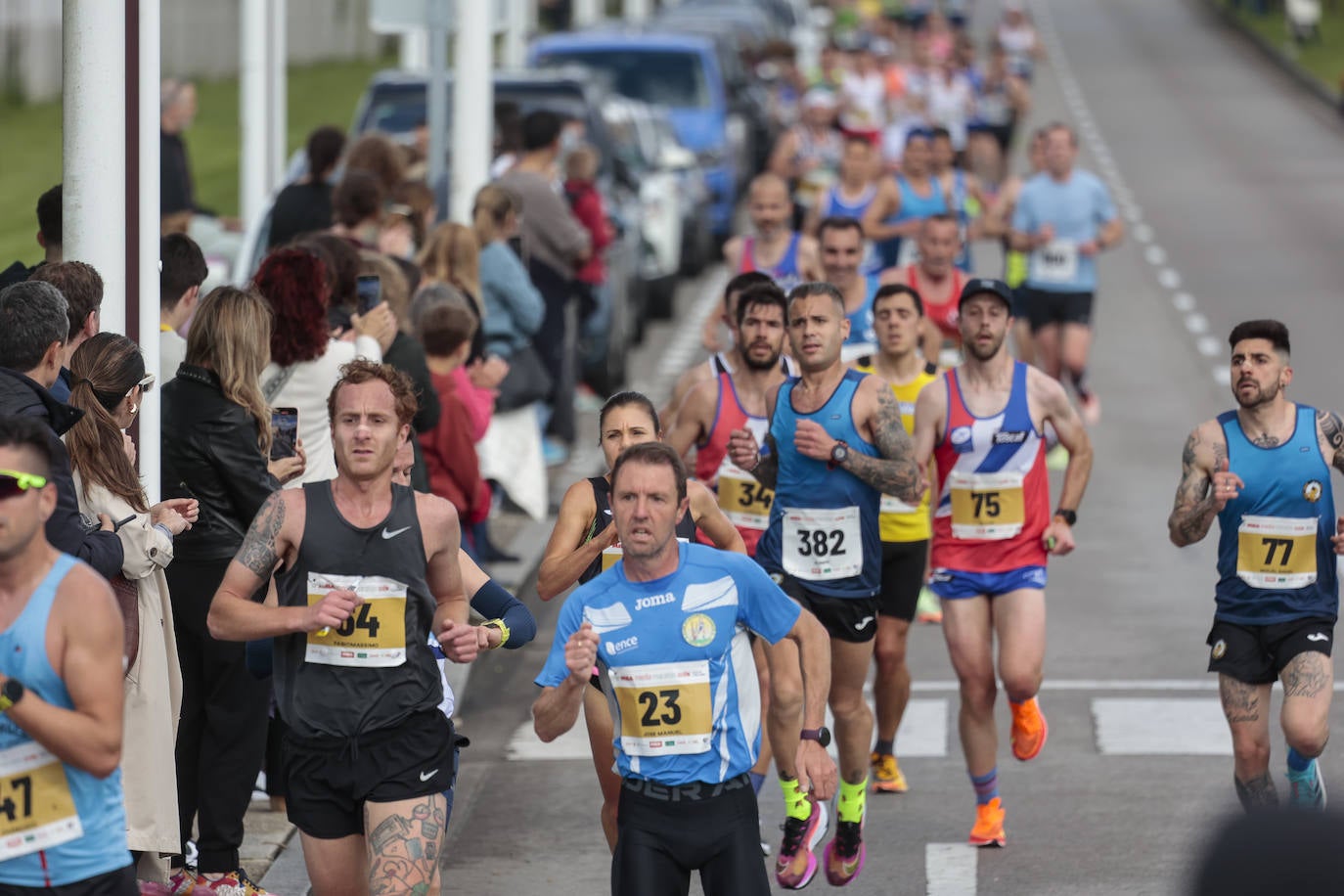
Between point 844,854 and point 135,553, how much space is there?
2770mm

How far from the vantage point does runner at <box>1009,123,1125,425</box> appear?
16.6m

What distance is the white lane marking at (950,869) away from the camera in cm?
843

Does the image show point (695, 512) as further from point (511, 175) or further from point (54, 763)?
point (511, 175)

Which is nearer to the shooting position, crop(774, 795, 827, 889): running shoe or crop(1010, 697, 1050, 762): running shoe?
crop(774, 795, 827, 889): running shoe

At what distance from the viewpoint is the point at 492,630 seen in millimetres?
6566

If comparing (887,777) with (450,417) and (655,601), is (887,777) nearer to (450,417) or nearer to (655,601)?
(450,417)

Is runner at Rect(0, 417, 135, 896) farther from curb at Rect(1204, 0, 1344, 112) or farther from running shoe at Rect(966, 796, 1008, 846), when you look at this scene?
curb at Rect(1204, 0, 1344, 112)

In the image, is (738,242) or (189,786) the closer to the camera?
(189,786)

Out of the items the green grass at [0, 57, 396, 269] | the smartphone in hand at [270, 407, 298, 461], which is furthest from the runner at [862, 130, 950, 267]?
the smartphone in hand at [270, 407, 298, 461]

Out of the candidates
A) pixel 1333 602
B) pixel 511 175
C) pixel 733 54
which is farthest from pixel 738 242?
pixel 733 54

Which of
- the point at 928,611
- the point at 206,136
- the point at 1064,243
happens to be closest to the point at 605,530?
the point at 928,611

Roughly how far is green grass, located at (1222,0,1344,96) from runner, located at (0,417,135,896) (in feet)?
150

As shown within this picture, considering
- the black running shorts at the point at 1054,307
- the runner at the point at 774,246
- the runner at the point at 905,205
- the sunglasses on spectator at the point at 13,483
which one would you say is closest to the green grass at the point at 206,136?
the runner at the point at 905,205

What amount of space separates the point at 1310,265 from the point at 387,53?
28.1 meters
